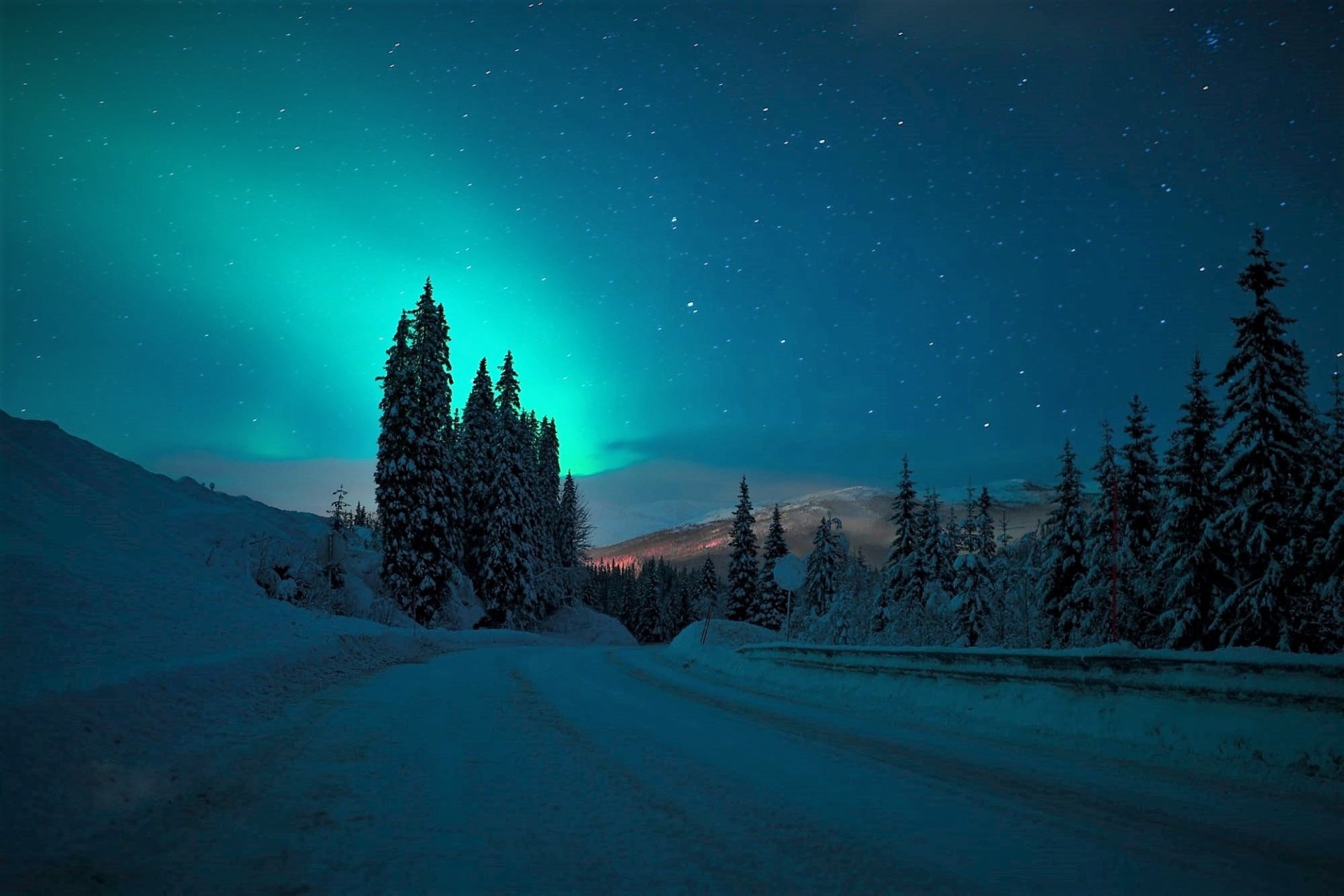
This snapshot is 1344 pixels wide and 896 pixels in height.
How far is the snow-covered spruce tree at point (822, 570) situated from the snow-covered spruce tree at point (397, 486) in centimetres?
3250

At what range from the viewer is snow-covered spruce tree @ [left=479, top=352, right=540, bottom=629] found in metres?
48.3

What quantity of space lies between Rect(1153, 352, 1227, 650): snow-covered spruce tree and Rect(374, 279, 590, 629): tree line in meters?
34.5

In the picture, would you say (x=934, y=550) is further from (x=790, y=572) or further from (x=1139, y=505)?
(x=790, y=572)

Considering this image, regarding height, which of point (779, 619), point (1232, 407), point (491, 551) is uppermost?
point (1232, 407)

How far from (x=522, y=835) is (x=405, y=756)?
2493 millimetres

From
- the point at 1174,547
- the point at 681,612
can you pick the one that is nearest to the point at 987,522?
the point at 1174,547

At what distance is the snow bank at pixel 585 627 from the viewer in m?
55.0

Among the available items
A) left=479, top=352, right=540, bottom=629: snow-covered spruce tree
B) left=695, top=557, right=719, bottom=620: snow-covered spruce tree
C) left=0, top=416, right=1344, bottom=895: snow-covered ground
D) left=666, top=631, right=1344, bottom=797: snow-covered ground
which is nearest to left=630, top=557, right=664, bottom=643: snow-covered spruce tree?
left=695, top=557, right=719, bottom=620: snow-covered spruce tree

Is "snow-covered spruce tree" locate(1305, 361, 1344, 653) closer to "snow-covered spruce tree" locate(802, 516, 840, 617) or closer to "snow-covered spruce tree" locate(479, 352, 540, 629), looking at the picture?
"snow-covered spruce tree" locate(802, 516, 840, 617)

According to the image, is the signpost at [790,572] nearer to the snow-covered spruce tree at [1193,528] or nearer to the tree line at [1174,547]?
the tree line at [1174,547]

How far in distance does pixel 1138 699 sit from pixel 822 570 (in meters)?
53.4

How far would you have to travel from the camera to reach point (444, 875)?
3.34 metres

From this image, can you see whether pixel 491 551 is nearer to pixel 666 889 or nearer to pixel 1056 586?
pixel 1056 586

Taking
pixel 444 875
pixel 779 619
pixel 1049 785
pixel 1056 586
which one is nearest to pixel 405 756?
pixel 444 875
